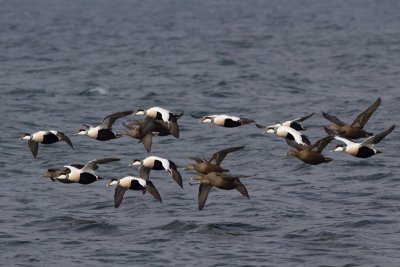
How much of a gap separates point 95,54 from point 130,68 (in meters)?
9.26

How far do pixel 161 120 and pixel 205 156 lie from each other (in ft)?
26.1

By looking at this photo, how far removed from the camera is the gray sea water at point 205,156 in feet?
61.9

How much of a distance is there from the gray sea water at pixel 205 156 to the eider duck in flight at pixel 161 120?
2437 millimetres

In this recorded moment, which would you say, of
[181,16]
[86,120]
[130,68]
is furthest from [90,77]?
[181,16]

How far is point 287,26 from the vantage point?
8644 centimetres

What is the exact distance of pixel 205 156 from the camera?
27.7m

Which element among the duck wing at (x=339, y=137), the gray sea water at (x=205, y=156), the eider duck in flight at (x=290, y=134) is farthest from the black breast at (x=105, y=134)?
the duck wing at (x=339, y=137)

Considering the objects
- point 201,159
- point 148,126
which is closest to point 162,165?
point 201,159

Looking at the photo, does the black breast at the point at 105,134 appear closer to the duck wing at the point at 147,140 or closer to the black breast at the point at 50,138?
the duck wing at the point at 147,140

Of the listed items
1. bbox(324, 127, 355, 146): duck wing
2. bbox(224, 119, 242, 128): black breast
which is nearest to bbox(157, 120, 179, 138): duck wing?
bbox(224, 119, 242, 128): black breast

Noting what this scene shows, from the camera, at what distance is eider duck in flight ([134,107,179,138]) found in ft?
Result: 63.2

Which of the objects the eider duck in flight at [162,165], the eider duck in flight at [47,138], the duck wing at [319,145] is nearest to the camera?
the duck wing at [319,145]

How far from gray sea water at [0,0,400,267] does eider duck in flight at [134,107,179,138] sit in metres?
2.44

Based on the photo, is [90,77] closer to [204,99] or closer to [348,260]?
[204,99]
